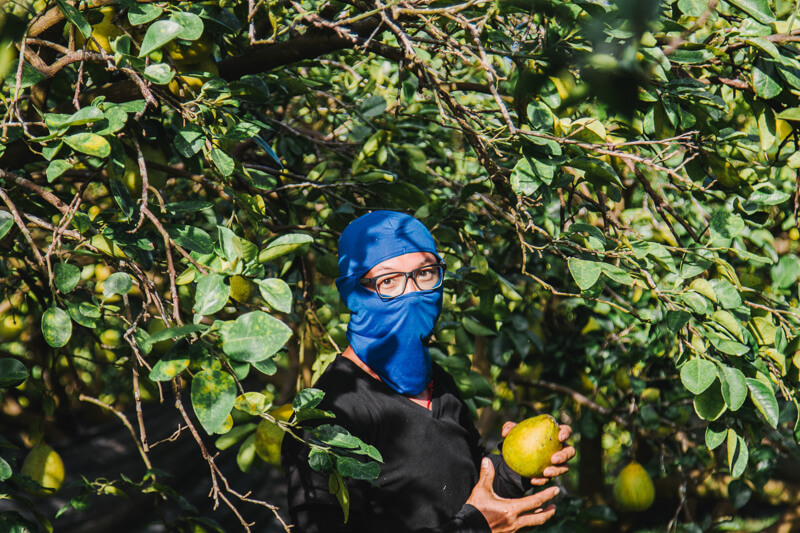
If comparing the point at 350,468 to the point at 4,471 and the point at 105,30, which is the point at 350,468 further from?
the point at 105,30

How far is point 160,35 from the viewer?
106 cm

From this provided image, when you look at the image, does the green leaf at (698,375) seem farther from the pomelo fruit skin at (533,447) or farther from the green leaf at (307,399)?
the green leaf at (307,399)

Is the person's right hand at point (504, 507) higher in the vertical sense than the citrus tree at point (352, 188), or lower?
lower

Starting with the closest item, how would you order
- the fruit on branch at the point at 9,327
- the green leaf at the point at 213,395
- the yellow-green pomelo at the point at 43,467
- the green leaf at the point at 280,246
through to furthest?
1. the green leaf at the point at 213,395
2. the green leaf at the point at 280,246
3. the yellow-green pomelo at the point at 43,467
4. the fruit on branch at the point at 9,327

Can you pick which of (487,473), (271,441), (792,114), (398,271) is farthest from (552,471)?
(792,114)

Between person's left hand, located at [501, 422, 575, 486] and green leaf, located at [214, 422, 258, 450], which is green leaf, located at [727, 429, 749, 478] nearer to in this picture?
person's left hand, located at [501, 422, 575, 486]

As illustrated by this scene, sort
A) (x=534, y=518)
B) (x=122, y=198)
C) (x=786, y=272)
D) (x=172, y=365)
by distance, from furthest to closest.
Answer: (x=786, y=272) → (x=534, y=518) → (x=122, y=198) → (x=172, y=365)

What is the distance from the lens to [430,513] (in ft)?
4.51

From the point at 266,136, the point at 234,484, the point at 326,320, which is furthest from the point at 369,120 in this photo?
the point at 234,484

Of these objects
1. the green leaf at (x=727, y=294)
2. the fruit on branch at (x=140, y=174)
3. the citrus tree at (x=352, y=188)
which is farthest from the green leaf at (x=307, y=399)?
the green leaf at (x=727, y=294)

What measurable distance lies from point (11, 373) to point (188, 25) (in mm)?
670

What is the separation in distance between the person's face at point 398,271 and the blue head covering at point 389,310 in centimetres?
1

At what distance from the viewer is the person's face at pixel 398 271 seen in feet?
4.72

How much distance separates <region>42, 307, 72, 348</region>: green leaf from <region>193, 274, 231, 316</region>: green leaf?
0.28 meters
